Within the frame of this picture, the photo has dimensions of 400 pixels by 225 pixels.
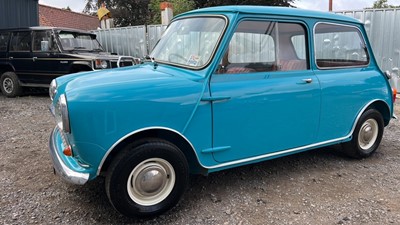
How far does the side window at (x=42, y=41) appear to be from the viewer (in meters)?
8.62

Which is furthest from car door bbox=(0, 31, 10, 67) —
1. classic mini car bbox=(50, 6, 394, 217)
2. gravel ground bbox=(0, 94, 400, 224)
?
classic mini car bbox=(50, 6, 394, 217)

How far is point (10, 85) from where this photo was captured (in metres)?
9.40

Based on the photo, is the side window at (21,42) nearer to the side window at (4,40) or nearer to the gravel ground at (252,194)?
the side window at (4,40)

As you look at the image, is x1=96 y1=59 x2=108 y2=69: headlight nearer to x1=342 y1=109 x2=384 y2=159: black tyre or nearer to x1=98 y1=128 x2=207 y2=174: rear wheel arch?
x1=98 y1=128 x2=207 y2=174: rear wheel arch

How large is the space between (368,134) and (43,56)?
Answer: 769 cm

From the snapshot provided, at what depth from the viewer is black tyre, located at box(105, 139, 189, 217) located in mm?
2744

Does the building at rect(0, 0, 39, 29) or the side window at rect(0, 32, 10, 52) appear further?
the building at rect(0, 0, 39, 29)

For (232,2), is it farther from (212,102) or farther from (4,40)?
(212,102)

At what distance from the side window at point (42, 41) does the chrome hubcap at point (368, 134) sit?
7.48 meters

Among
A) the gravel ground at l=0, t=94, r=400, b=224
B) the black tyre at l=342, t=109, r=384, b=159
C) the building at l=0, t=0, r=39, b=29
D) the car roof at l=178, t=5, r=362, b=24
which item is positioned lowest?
the gravel ground at l=0, t=94, r=400, b=224

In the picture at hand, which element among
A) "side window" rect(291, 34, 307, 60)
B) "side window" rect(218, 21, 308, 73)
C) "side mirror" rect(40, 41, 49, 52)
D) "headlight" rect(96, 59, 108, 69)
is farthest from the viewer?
"side mirror" rect(40, 41, 49, 52)

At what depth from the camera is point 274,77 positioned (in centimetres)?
349

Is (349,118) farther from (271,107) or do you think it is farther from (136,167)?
(136,167)

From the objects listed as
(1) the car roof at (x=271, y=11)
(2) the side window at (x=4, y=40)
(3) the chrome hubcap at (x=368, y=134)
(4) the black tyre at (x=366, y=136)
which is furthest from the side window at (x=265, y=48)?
(2) the side window at (x=4, y=40)
